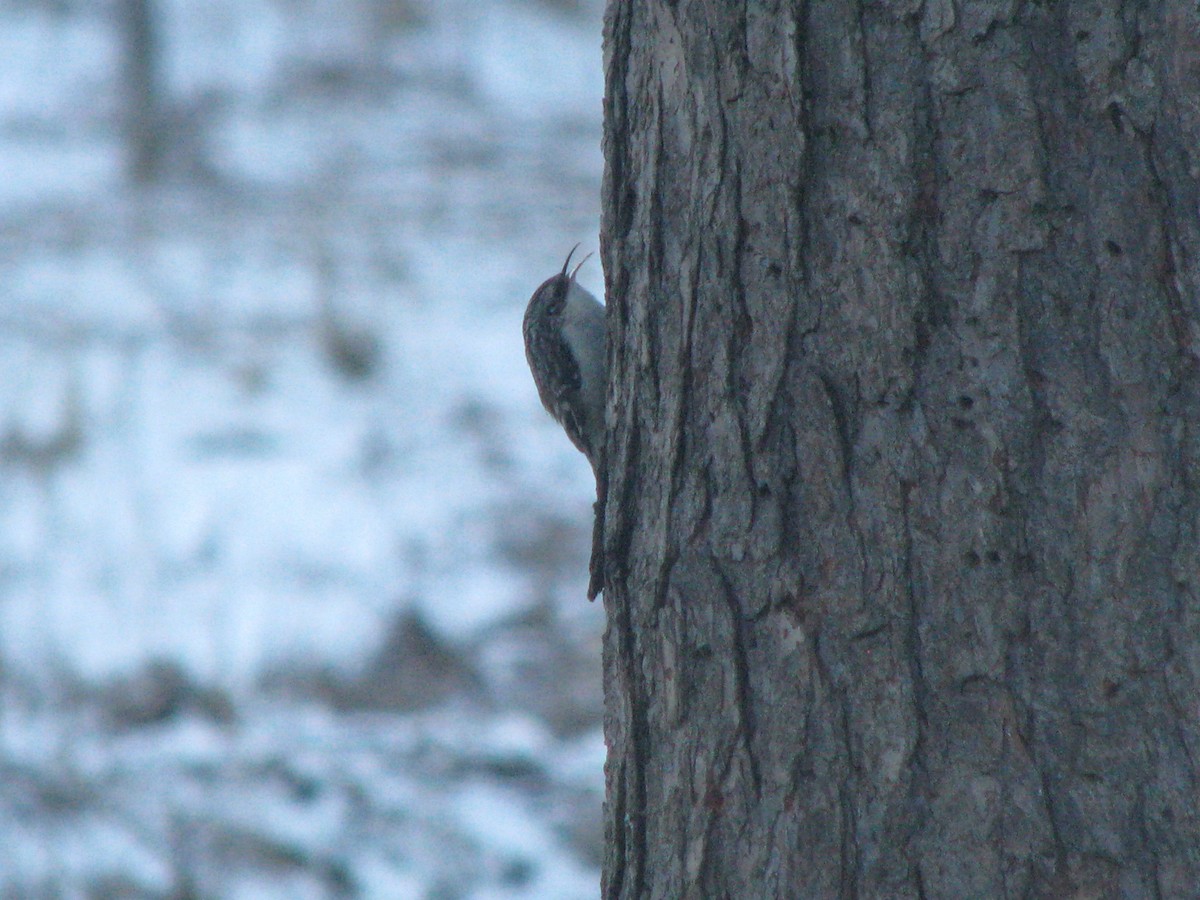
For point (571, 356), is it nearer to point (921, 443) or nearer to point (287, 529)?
point (921, 443)

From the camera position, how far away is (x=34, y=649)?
5.08 m

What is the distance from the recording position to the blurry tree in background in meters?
11.7

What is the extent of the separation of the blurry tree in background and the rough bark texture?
10.8 meters

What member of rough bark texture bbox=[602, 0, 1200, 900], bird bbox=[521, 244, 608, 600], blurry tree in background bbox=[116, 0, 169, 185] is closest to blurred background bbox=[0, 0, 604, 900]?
blurry tree in background bbox=[116, 0, 169, 185]

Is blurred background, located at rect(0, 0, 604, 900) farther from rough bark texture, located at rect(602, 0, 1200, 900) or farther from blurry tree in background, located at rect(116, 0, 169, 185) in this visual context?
rough bark texture, located at rect(602, 0, 1200, 900)

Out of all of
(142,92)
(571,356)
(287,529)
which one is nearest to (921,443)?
(571,356)

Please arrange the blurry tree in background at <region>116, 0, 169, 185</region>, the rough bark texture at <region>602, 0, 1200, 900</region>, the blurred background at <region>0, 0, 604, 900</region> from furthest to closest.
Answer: the blurry tree in background at <region>116, 0, 169, 185</region> < the blurred background at <region>0, 0, 604, 900</region> < the rough bark texture at <region>602, 0, 1200, 900</region>

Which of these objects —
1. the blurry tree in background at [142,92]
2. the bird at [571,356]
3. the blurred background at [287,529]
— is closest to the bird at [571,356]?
the bird at [571,356]

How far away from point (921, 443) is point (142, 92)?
1156 centimetres

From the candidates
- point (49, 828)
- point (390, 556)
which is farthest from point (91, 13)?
point (49, 828)

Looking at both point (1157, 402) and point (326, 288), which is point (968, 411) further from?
point (326, 288)

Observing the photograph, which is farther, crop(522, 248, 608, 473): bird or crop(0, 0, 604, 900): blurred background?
crop(0, 0, 604, 900): blurred background

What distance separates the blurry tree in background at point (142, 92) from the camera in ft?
38.5

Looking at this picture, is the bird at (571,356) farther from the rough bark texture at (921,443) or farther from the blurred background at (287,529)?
the blurred background at (287,529)
